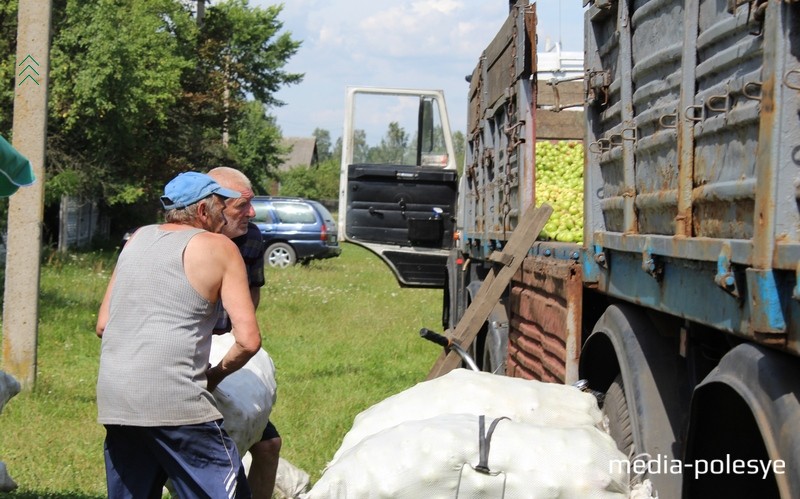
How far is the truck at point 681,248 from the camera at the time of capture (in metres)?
2.55

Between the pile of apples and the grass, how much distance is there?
2.22 metres

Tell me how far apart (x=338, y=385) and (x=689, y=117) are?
23.9 feet

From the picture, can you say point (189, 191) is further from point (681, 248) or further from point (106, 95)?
point (106, 95)

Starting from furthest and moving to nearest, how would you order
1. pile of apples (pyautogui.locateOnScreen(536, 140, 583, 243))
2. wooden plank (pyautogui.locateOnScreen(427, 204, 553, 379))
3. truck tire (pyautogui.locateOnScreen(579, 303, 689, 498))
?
pile of apples (pyautogui.locateOnScreen(536, 140, 583, 243)) → wooden plank (pyautogui.locateOnScreen(427, 204, 553, 379)) → truck tire (pyautogui.locateOnScreen(579, 303, 689, 498))

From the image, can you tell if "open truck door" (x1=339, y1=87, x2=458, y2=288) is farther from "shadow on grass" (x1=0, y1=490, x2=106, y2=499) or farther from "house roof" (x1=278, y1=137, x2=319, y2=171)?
"house roof" (x1=278, y1=137, x2=319, y2=171)

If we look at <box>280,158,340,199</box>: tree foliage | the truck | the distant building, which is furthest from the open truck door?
the distant building

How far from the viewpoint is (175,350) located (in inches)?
158

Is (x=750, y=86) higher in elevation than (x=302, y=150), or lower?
lower

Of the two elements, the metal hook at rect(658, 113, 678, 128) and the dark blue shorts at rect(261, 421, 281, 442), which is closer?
the metal hook at rect(658, 113, 678, 128)

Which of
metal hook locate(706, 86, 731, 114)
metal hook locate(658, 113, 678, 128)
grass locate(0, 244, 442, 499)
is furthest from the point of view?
grass locate(0, 244, 442, 499)

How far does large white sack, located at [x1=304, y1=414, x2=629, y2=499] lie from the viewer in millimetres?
3217

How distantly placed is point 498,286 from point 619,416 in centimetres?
190

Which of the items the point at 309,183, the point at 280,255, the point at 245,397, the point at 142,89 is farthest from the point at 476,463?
the point at 309,183

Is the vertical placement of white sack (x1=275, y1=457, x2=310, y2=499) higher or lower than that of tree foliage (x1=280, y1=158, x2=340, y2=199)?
lower
